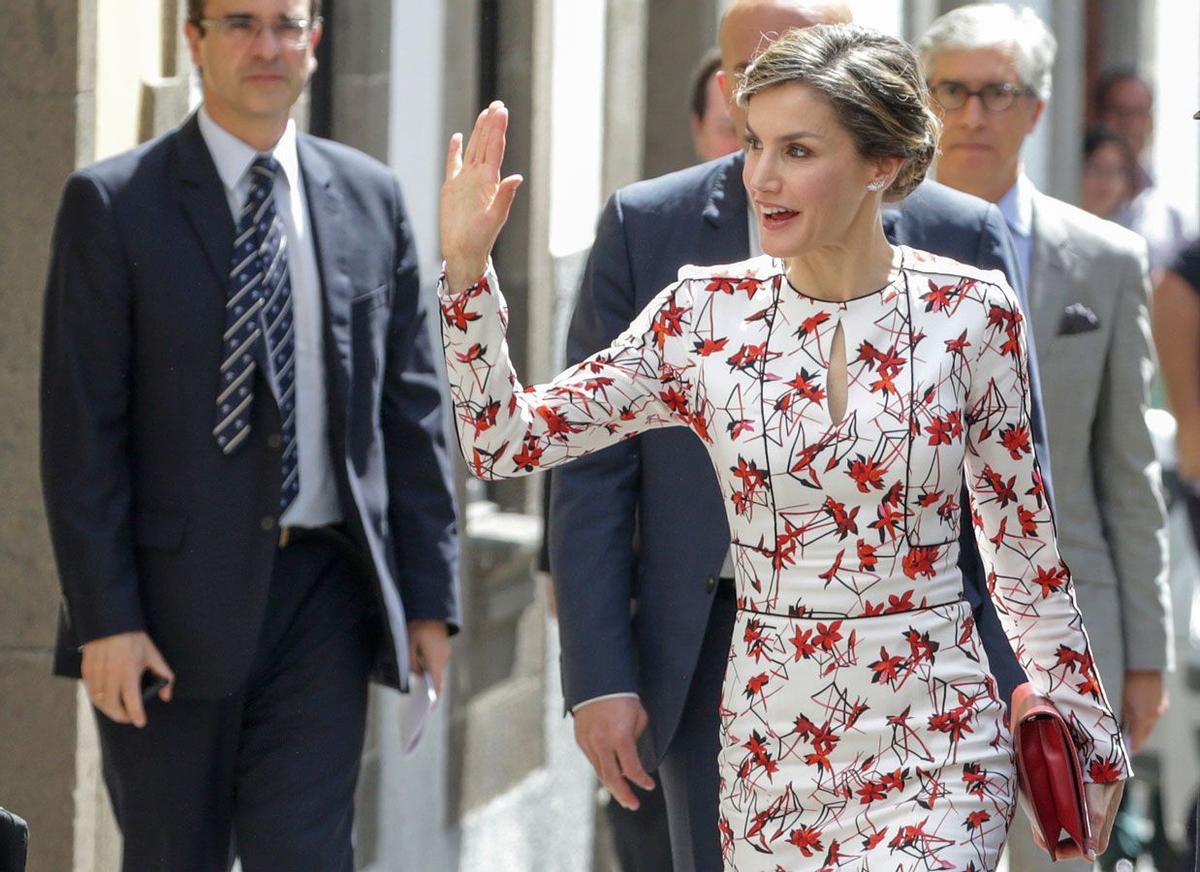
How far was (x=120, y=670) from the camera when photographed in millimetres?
5238

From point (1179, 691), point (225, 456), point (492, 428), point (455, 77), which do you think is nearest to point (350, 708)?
point (225, 456)

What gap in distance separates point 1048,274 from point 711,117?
1.63 metres

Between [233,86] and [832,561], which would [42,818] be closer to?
[233,86]

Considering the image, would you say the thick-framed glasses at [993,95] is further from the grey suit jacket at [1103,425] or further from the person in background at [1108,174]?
the person in background at [1108,174]

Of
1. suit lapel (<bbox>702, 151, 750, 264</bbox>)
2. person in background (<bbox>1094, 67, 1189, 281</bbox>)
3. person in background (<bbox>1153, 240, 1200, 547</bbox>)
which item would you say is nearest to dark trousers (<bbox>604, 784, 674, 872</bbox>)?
suit lapel (<bbox>702, 151, 750, 264</bbox>)

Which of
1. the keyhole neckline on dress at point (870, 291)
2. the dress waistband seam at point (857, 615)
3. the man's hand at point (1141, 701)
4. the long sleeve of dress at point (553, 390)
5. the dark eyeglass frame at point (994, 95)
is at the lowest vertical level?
the man's hand at point (1141, 701)

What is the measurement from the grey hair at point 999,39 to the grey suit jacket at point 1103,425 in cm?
47

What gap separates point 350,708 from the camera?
216 inches

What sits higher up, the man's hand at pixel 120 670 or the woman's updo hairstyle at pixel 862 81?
the woman's updo hairstyle at pixel 862 81

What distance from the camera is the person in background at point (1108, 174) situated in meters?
12.6

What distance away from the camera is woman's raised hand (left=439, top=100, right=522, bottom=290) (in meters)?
3.96

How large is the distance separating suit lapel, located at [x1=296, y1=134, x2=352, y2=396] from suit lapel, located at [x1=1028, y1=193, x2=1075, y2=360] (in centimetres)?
160

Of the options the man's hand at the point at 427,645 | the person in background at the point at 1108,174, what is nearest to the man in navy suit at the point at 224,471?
the man's hand at the point at 427,645

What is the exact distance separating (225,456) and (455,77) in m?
3.24
